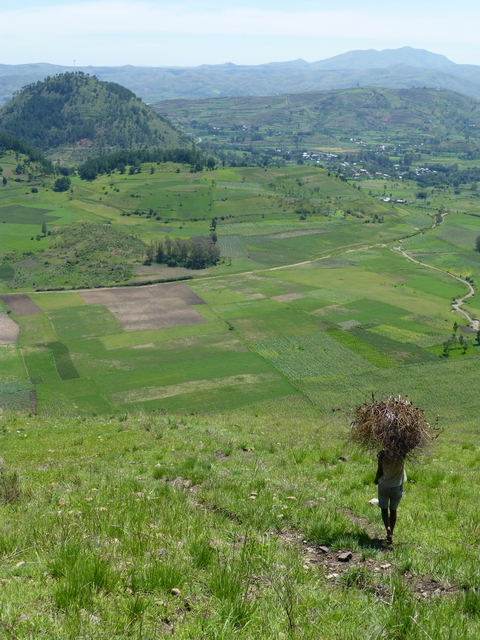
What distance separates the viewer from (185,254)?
5458 inches

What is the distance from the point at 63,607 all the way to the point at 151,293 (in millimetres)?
107474

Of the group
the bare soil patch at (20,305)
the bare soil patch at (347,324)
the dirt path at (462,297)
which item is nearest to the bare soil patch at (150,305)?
the bare soil patch at (20,305)

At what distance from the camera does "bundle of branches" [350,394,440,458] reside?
10.6 meters

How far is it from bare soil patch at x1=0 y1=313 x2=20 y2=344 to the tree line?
170 ft

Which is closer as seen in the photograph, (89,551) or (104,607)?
(104,607)

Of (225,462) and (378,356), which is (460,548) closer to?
(225,462)

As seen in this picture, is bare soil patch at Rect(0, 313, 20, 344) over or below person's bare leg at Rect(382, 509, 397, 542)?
below

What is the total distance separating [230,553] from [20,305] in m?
101

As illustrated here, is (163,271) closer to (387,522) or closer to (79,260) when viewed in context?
(79,260)

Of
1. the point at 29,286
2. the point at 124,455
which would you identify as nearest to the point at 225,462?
the point at 124,455

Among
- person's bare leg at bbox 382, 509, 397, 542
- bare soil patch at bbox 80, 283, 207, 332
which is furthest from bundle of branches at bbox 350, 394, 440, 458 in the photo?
bare soil patch at bbox 80, 283, 207, 332

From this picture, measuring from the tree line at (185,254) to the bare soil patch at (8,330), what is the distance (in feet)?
170

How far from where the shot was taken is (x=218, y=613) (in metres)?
6.79

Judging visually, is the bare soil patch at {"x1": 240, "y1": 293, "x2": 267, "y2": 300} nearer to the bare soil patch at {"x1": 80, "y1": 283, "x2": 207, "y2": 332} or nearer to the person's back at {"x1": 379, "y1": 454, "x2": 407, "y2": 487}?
the bare soil patch at {"x1": 80, "y1": 283, "x2": 207, "y2": 332}
